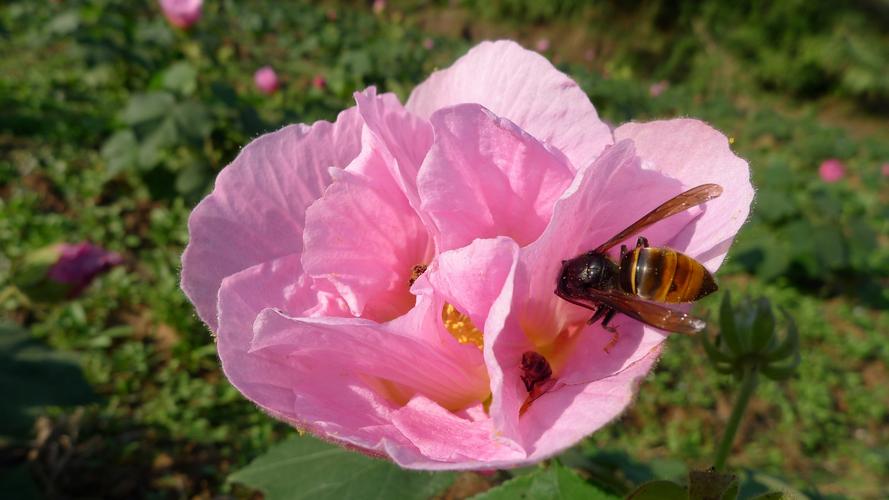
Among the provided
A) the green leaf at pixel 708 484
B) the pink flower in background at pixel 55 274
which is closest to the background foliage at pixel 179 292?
the green leaf at pixel 708 484

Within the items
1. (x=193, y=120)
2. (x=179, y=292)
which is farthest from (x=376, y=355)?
(x=193, y=120)

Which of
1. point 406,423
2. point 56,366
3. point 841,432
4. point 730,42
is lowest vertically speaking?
point 730,42

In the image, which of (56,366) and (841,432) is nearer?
(56,366)

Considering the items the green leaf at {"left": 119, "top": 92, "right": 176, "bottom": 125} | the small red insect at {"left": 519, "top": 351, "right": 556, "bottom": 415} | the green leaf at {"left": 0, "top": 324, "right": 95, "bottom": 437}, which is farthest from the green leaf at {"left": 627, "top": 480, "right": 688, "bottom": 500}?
the green leaf at {"left": 119, "top": 92, "right": 176, "bottom": 125}

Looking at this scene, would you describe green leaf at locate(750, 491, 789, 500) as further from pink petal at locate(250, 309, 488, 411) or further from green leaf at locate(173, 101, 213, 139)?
green leaf at locate(173, 101, 213, 139)

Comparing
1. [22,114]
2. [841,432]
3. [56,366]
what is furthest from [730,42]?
[56,366]

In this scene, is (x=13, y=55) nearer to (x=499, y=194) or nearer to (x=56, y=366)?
(x=56, y=366)
